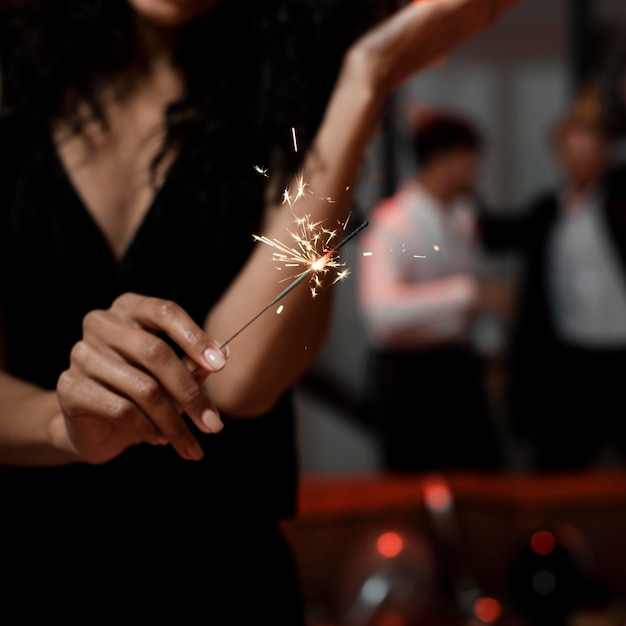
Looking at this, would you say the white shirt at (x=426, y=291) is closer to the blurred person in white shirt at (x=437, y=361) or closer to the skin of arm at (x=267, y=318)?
the blurred person in white shirt at (x=437, y=361)

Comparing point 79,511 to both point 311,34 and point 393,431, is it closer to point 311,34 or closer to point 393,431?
point 311,34

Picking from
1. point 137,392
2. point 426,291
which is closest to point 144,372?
point 137,392

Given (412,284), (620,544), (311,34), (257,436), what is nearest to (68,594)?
(257,436)

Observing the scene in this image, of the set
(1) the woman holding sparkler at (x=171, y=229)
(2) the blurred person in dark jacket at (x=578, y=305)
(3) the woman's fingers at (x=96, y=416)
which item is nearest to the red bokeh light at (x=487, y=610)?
(1) the woman holding sparkler at (x=171, y=229)

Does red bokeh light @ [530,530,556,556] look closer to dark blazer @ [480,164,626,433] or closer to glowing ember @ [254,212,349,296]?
glowing ember @ [254,212,349,296]

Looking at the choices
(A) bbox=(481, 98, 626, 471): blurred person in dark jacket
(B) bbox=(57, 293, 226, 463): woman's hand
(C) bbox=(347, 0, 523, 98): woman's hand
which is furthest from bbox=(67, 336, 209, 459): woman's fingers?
(A) bbox=(481, 98, 626, 471): blurred person in dark jacket

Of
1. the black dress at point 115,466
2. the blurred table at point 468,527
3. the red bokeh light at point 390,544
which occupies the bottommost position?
the blurred table at point 468,527

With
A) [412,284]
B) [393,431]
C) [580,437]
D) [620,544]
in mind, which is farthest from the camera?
[580,437]
